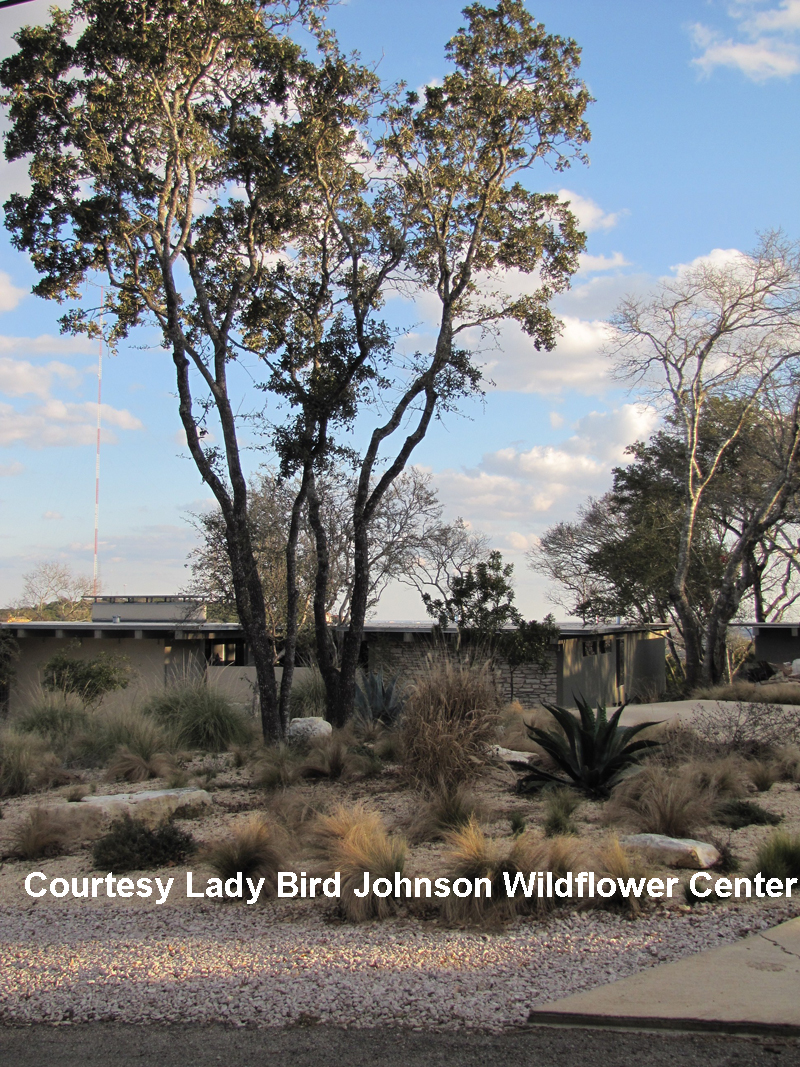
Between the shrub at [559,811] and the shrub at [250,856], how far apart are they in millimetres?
2200

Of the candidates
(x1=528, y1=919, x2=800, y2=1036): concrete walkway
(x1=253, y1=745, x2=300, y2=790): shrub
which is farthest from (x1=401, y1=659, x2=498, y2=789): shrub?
(x1=528, y1=919, x2=800, y2=1036): concrete walkway

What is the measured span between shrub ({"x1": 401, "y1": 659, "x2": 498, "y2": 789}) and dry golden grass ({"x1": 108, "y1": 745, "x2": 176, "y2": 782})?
10.4ft

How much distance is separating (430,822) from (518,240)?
1097cm

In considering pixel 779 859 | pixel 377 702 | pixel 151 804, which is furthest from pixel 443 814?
pixel 377 702

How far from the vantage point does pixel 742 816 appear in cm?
744

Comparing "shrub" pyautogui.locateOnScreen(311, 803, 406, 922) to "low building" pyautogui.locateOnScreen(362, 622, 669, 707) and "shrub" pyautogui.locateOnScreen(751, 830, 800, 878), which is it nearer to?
"shrub" pyautogui.locateOnScreen(751, 830, 800, 878)

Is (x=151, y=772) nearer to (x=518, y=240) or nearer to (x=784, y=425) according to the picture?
(x=518, y=240)

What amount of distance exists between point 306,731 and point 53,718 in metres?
4.49

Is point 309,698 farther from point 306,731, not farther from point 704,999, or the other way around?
point 704,999

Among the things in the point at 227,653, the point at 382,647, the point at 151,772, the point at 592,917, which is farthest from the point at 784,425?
the point at 592,917

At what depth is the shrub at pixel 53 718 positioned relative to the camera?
1333cm

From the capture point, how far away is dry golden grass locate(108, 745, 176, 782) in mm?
10352

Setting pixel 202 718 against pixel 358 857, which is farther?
pixel 202 718

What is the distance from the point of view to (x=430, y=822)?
7.32 metres
